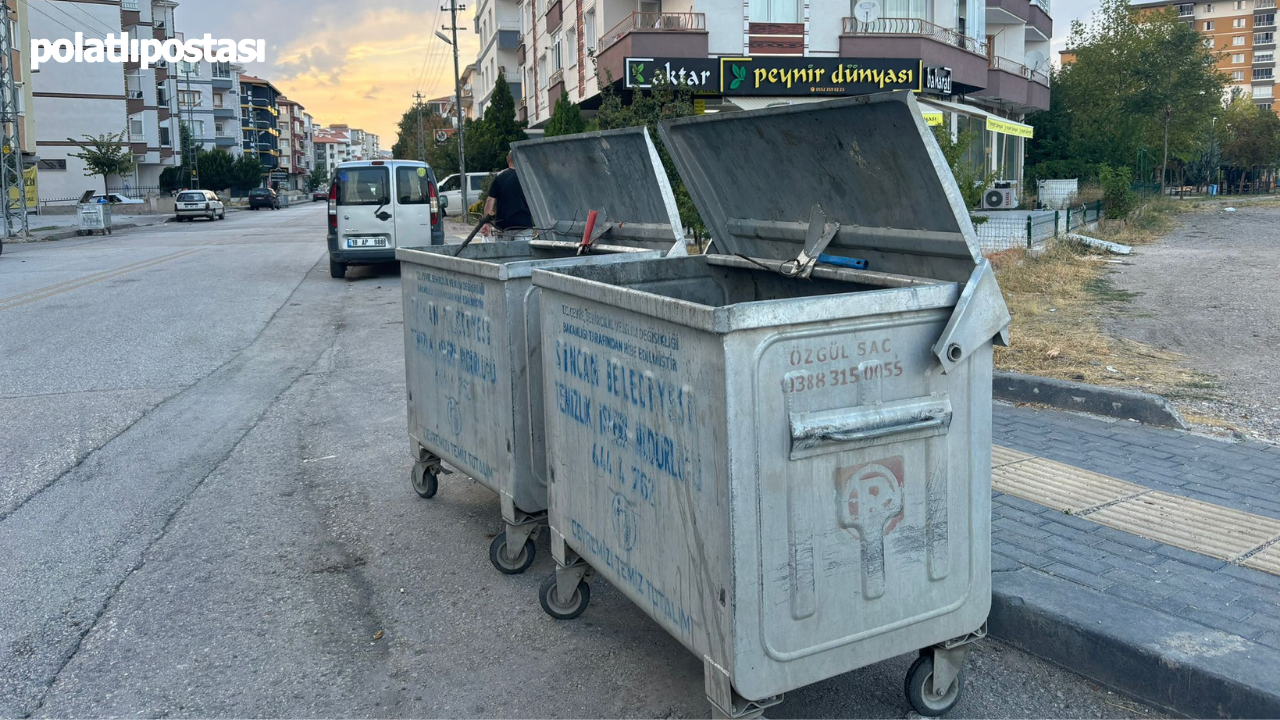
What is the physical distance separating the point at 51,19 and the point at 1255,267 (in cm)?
7357

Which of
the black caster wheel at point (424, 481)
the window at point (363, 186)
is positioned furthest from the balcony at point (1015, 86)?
the black caster wheel at point (424, 481)

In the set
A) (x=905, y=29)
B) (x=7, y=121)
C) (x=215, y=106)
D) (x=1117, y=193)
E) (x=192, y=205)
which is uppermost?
(x=215, y=106)

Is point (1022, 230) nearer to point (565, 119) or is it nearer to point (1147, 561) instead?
point (565, 119)

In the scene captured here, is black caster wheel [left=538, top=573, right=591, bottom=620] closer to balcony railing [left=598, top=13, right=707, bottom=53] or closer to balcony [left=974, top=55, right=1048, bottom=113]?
balcony railing [left=598, top=13, right=707, bottom=53]

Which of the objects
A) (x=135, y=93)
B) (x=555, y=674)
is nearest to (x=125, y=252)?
(x=555, y=674)

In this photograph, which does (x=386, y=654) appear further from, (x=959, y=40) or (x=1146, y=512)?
(x=959, y=40)

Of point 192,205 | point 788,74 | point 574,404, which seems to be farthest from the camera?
point 192,205

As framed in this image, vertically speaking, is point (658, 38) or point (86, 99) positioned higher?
point (86, 99)

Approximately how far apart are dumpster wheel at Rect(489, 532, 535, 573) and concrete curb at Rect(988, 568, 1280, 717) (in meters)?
1.99

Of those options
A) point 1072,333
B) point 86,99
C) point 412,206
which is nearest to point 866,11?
point 412,206

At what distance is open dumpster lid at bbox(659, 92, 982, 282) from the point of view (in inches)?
135

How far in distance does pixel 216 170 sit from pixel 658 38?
2674 inches

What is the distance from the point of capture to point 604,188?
630 cm

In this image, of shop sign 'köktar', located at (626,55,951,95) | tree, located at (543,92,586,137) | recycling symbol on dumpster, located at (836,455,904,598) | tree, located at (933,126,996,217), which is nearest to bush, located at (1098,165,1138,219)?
shop sign 'köktar', located at (626,55,951,95)
